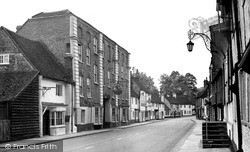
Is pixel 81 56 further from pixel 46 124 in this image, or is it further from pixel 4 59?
pixel 4 59

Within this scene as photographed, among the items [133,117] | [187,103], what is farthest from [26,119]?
[187,103]

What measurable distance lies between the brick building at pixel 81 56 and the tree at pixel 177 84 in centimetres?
10773

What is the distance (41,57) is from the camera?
32.9 meters

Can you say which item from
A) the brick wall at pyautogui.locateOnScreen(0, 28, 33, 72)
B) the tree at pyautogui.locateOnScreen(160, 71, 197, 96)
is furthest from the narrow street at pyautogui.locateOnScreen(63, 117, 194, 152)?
the tree at pyautogui.locateOnScreen(160, 71, 197, 96)

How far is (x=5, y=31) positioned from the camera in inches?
1166

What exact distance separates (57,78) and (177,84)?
5029 inches

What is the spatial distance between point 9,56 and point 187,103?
399 ft

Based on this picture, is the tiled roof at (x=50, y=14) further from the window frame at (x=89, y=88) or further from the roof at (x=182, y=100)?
the roof at (x=182, y=100)

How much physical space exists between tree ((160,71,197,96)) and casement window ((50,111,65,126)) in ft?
404

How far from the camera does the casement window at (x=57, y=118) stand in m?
31.0

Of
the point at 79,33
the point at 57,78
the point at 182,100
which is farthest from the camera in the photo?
the point at 182,100

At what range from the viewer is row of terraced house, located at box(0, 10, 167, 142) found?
26.7 meters

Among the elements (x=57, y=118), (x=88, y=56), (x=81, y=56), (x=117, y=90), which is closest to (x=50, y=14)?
(x=81, y=56)

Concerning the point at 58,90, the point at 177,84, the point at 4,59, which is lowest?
the point at 58,90
